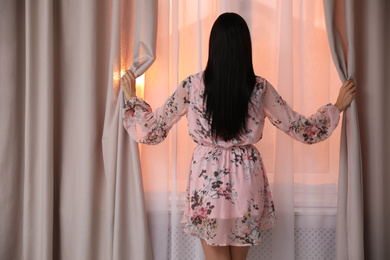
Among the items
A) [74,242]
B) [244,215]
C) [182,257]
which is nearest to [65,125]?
[74,242]

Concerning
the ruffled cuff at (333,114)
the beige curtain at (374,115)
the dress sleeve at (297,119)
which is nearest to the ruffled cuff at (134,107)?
the dress sleeve at (297,119)

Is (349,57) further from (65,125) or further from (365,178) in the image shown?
(65,125)

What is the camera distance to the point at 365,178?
193cm

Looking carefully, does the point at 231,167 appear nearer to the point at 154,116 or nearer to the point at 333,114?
the point at 154,116

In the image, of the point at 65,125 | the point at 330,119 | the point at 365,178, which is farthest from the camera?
the point at 65,125

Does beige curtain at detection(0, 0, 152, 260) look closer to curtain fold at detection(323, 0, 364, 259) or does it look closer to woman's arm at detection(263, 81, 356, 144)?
woman's arm at detection(263, 81, 356, 144)

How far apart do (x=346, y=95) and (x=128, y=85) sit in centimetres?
112

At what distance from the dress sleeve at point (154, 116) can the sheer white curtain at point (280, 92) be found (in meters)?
0.21

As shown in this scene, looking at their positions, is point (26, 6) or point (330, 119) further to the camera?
point (26, 6)

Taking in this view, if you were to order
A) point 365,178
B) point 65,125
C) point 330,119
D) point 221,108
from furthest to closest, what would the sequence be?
point 65,125, point 365,178, point 330,119, point 221,108

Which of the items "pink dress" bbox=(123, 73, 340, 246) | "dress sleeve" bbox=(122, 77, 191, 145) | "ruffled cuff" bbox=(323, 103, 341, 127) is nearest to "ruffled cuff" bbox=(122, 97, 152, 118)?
"dress sleeve" bbox=(122, 77, 191, 145)

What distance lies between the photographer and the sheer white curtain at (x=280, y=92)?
1.95m

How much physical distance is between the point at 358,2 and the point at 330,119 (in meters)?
0.71

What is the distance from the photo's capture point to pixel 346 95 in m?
1.81
